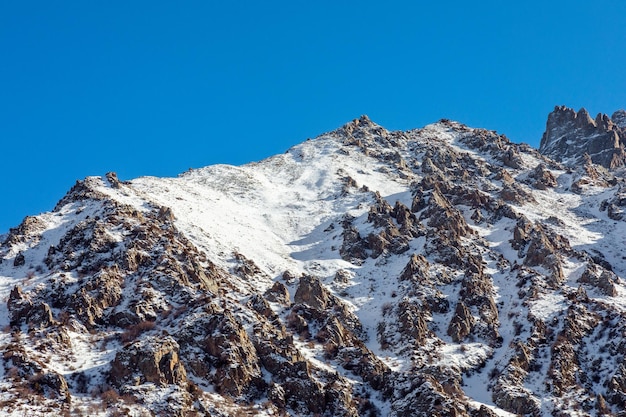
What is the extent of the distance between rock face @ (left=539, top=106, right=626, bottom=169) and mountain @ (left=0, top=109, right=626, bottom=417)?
150 feet

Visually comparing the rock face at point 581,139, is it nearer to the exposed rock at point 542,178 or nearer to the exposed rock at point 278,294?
the exposed rock at point 542,178

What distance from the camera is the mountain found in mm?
59594

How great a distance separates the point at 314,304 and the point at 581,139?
384 ft

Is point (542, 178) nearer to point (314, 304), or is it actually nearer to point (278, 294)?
point (314, 304)

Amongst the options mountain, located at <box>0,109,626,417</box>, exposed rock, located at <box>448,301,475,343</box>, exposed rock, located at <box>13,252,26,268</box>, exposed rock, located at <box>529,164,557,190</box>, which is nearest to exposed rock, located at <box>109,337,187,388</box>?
mountain, located at <box>0,109,626,417</box>

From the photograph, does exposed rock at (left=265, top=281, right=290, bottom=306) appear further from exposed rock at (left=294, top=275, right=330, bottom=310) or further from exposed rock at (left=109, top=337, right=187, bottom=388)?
exposed rock at (left=109, top=337, right=187, bottom=388)

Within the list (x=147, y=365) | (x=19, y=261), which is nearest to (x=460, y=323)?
(x=147, y=365)

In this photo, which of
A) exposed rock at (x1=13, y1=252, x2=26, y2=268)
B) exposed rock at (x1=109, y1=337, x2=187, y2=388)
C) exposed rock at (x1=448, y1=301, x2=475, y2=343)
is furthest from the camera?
exposed rock at (x1=13, y1=252, x2=26, y2=268)

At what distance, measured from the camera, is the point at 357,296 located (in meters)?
84.5

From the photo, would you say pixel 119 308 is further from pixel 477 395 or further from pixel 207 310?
pixel 477 395

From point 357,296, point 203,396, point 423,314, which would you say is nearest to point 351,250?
point 357,296

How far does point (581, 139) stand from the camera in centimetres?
17175

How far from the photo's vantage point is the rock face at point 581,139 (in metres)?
161

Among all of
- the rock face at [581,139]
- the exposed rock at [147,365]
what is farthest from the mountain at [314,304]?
the rock face at [581,139]
